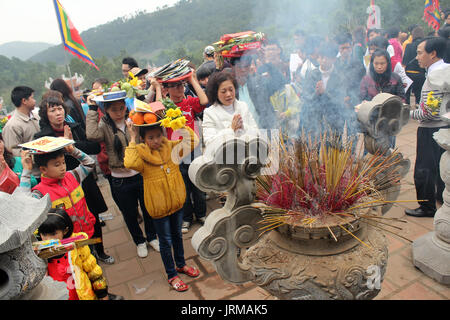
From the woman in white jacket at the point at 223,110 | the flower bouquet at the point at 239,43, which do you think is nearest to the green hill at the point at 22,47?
the flower bouquet at the point at 239,43

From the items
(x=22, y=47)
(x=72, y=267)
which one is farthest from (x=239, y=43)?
(x=22, y=47)

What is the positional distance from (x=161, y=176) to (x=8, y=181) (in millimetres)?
1366

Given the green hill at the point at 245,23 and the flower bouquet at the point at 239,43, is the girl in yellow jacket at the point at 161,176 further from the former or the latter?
the green hill at the point at 245,23

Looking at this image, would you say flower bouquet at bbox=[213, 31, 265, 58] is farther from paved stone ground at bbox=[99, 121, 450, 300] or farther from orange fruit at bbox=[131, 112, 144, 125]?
paved stone ground at bbox=[99, 121, 450, 300]

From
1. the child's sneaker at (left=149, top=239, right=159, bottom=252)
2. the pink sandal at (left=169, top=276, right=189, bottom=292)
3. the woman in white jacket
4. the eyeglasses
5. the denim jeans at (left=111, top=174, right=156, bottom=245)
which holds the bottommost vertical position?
the child's sneaker at (left=149, top=239, right=159, bottom=252)

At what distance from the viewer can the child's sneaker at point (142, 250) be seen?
338cm

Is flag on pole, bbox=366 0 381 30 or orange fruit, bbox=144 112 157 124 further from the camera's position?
flag on pole, bbox=366 0 381 30

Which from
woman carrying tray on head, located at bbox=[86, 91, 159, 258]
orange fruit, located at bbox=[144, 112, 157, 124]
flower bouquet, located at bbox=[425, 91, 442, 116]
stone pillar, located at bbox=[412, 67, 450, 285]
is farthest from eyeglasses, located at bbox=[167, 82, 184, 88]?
flower bouquet, located at bbox=[425, 91, 442, 116]

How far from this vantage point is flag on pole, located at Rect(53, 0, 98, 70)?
5.12 meters

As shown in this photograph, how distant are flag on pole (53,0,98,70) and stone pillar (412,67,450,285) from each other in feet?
17.1

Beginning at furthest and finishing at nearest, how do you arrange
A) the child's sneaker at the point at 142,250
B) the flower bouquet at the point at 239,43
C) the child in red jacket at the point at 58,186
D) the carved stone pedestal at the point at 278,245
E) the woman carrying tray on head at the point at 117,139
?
the flower bouquet at the point at 239,43 < the child's sneaker at the point at 142,250 < the woman carrying tray on head at the point at 117,139 < the child in red jacket at the point at 58,186 < the carved stone pedestal at the point at 278,245

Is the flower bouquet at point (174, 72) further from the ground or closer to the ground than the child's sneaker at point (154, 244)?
further from the ground

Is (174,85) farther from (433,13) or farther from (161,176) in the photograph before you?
(433,13)

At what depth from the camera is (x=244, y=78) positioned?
3.93m
